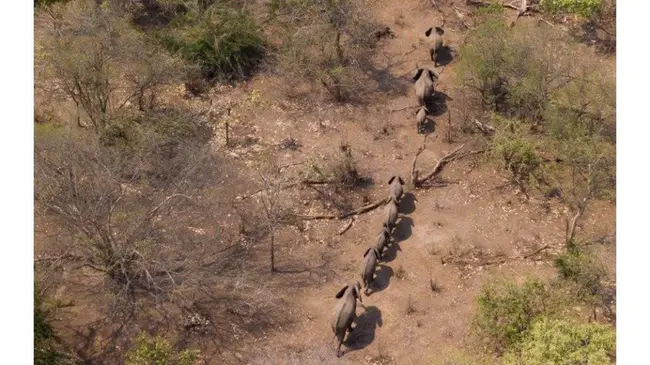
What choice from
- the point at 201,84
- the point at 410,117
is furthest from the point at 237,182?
the point at 410,117

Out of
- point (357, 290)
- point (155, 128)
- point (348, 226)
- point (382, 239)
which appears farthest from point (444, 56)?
point (357, 290)

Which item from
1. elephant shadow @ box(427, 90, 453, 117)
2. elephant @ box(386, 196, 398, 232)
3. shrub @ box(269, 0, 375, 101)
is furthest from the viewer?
shrub @ box(269, 0, 375, 101)

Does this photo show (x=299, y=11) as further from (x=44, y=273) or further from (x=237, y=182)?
(x=44, y=273)

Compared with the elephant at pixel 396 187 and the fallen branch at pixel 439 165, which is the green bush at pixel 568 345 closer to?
the elephant at pixel 396 187

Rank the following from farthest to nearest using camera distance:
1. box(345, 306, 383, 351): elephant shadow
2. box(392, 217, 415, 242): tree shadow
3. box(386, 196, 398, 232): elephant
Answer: box(392, 217, 415, 242): tree shadow
box(386, 196, 398, 232): elephant
box(345, 306, 383, 351): elephant shadow

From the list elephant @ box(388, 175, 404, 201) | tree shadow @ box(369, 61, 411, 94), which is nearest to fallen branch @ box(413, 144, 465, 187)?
elephant @ box(388, 175, 404, 201)

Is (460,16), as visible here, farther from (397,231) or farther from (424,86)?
(397,231)

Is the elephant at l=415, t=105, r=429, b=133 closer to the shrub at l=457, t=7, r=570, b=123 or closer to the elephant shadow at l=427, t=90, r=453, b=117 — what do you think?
the elephant shadow at l=427, t=90, r=453, b=117
